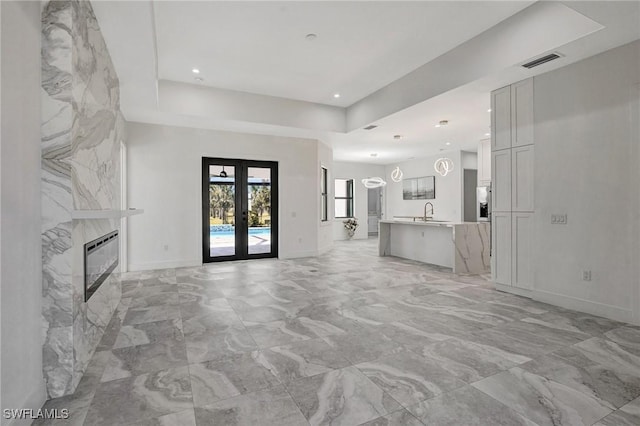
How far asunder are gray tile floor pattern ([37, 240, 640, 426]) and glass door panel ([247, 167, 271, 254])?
118 inches

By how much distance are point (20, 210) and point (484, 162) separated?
8.80m

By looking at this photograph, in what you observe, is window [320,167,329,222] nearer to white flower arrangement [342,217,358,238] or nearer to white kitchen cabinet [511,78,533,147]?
white flower arrangement [342,217,358,238]

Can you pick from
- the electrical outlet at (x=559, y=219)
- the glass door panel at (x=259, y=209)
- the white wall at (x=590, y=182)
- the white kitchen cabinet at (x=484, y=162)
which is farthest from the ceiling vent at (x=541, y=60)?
the glass door panel at (x=259, y=209)

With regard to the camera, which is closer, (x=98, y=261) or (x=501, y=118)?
(x=98, y=261)

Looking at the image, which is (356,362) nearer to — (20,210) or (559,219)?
(20,210)

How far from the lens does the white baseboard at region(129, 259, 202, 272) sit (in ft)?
19.9

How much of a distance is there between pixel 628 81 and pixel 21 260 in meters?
5.44

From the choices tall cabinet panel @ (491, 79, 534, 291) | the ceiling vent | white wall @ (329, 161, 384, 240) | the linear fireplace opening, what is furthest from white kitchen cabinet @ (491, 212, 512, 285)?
white wall @ (329, 161, 384, 240)

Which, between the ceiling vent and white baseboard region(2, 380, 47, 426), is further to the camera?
the ceiling vent

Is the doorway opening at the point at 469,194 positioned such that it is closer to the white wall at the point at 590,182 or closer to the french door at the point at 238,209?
the white wall at the point at 590,182

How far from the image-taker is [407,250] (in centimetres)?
754

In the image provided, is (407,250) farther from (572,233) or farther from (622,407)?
(622,407)

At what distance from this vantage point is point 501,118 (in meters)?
4.55

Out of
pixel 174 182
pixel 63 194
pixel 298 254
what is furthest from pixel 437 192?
pixel 63 194
